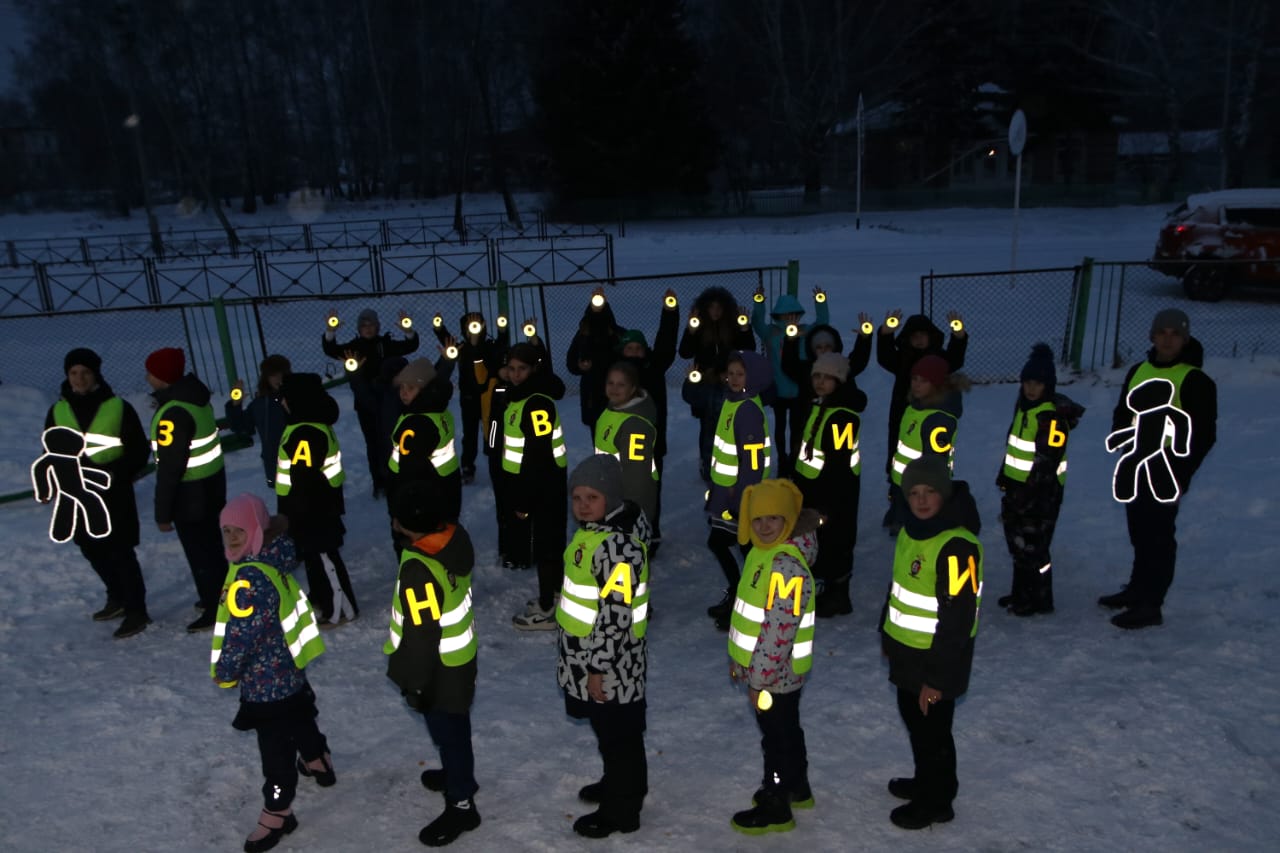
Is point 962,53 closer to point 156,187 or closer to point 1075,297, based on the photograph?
point 1075,297

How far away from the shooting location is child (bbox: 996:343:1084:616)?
5277mm

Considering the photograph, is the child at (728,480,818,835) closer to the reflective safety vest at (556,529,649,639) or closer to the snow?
the snow

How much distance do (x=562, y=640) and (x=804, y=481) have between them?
7.59ft

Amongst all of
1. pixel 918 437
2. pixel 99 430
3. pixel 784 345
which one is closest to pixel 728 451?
pixel 918 437

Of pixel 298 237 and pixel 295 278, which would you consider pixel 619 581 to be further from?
pixel 298 237

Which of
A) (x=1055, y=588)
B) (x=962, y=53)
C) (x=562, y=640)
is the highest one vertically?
(x=962, y=53)

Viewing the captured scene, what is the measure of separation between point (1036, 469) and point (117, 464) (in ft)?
18.2

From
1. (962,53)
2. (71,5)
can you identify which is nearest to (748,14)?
(962,53)

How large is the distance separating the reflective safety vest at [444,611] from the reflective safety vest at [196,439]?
8.39 feet

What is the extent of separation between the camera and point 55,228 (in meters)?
45.7

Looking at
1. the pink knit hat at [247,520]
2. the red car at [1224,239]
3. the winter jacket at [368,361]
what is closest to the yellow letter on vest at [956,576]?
the pink knit hat at [247,520]

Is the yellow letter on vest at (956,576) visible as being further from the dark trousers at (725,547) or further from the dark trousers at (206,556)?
the dark trousers at (206,556)

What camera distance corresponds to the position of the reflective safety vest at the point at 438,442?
5.47m

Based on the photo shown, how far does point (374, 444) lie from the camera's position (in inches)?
320
